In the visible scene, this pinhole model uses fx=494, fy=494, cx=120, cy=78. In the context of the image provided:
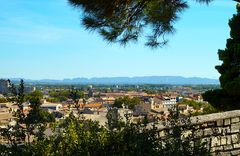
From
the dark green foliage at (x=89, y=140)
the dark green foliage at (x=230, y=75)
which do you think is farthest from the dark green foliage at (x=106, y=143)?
the dark green foliage at (x=230, y=75)

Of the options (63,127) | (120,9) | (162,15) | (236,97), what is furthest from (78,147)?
(236,97)

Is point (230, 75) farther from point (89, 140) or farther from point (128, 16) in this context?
point (89, 140)

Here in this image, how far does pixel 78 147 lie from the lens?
452cm

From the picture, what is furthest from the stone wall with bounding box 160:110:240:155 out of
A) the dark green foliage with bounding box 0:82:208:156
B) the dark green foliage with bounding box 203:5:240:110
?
the dark green foliage with bounding box 203:5:240:110

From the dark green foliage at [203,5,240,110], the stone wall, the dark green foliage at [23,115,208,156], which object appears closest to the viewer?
the dark green foliage at [23,115,208,156]

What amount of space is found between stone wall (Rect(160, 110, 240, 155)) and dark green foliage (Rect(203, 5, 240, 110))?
170 inches

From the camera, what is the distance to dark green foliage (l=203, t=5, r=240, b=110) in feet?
35.6

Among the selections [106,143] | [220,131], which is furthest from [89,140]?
[220,131]

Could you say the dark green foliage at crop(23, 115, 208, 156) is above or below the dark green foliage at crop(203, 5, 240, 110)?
below

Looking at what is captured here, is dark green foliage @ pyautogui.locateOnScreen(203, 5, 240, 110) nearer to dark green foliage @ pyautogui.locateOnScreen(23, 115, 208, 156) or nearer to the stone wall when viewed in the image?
the stone wall

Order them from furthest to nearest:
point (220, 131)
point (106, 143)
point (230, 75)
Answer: point (230, 75), point (220, 131), point (106, 143)

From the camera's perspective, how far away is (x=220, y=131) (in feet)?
20.5

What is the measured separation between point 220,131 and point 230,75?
16.9ft

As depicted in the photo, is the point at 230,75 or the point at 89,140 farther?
the point at 230,75
